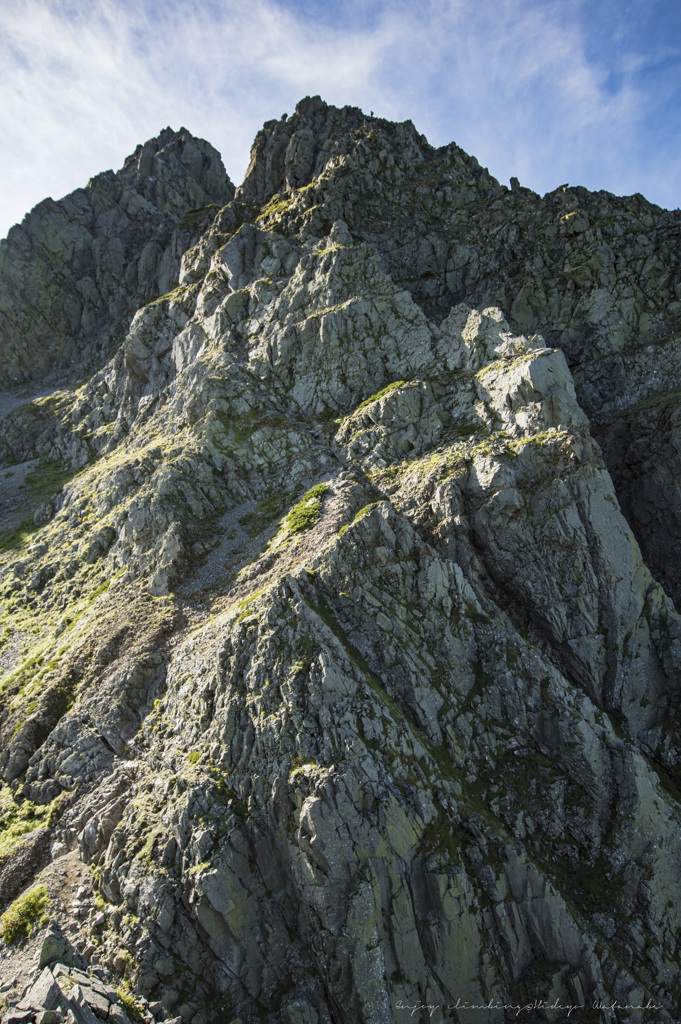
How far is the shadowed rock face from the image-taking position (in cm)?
1955

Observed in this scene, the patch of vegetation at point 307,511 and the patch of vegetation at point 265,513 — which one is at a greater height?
the patch of vegetation at point 265,513

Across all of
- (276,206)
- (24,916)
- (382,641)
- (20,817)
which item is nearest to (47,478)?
(276,206)

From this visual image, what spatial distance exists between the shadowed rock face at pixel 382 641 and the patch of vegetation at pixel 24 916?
1.98 meters

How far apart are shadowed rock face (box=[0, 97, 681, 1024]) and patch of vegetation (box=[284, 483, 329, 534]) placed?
0.98ft

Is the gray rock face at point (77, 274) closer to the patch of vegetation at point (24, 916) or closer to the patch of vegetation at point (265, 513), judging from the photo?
the patch of vegetation at point (265, 513)

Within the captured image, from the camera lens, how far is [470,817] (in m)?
21.7

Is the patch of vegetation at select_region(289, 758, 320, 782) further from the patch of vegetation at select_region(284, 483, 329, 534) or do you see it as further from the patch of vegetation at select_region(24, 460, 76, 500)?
the patch of vegetation at select_region(24, 460, 76, 500)

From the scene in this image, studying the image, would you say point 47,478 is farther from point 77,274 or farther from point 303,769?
point 303,769

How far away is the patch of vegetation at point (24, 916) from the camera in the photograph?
64.1 ft

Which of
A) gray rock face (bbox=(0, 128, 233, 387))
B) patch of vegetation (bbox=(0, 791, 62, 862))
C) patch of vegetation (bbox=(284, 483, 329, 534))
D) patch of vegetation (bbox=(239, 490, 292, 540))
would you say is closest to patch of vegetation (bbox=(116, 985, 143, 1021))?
patch of vegetation (bbox=(0, 791, 62, 862))

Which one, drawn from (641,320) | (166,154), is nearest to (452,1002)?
(641,320)

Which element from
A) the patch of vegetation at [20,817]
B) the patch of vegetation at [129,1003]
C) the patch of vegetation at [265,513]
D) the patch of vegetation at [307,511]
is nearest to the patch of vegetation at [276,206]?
the patch of vegetation at [265,513]

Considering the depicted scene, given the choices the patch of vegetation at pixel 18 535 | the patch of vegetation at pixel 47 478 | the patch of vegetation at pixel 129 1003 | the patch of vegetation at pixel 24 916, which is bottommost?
the patch of vegetation at pixel 129 1003

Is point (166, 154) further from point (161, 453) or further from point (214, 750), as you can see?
point (214, 750)
